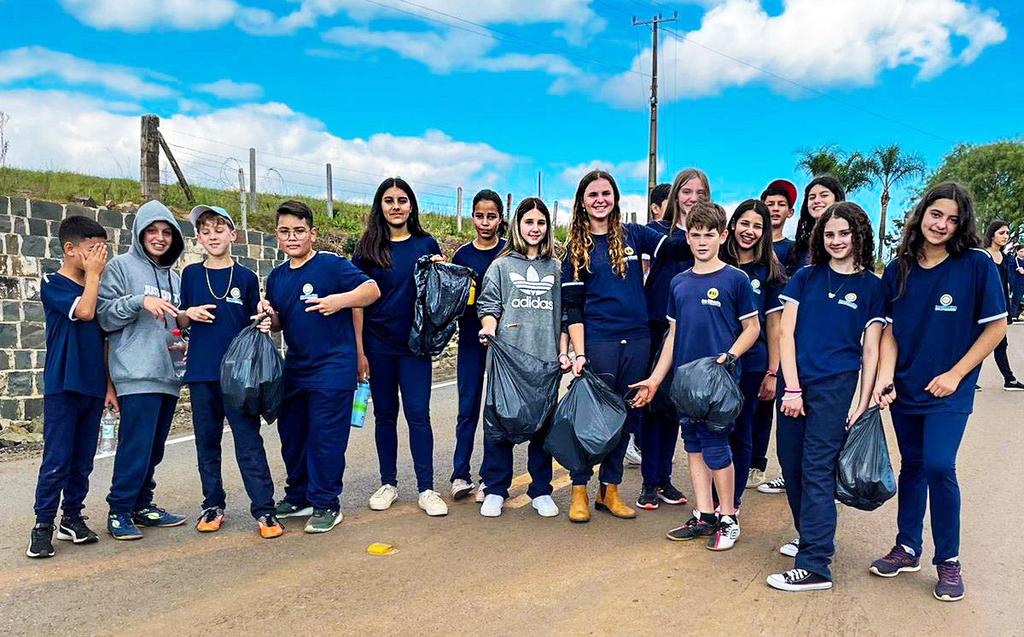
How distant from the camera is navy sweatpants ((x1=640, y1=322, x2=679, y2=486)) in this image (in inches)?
190

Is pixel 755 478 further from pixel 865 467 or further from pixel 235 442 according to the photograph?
pixel 235 442

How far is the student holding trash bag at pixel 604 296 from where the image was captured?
179 inches

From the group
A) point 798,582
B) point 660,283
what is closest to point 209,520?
point 660,283

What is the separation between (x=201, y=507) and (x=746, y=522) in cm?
324

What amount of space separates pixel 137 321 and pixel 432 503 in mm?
1951

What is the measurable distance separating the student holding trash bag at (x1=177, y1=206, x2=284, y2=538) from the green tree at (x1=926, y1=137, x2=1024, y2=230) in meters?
41.4

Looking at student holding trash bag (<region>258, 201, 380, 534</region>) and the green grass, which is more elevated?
the green grass

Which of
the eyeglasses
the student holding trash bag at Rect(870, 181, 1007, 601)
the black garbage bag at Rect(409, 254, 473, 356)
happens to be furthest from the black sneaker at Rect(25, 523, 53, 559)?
the student holding trash bag at Rect(870, 181, 1007, 601)

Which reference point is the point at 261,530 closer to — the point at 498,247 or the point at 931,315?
the point at 498,247

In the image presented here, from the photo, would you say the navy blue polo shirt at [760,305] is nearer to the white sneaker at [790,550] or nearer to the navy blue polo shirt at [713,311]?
the navy blue polo shirt at [713,311]

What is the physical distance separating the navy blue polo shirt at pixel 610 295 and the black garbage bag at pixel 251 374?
1708 millimetres

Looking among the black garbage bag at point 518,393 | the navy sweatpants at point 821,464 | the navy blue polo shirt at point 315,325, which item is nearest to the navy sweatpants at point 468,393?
the black garbage bag at point 518,393

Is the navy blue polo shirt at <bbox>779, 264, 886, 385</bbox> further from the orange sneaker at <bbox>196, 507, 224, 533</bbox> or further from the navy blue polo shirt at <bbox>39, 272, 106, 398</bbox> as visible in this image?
the navy blue polo shirt at <bbox>39, 272, 106, 398</bbox>

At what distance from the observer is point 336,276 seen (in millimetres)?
4402
